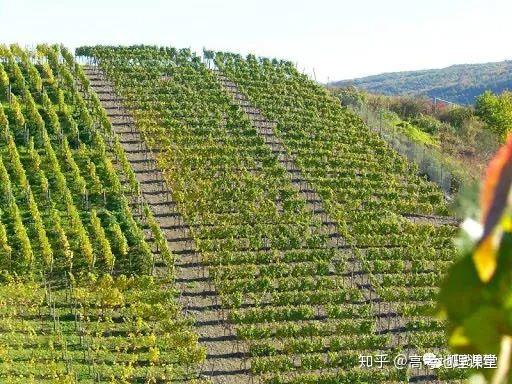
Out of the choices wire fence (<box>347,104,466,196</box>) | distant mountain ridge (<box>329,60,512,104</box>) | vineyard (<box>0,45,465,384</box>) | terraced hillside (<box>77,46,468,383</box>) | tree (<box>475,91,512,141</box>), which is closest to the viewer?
vineyard (<box>0,45,465,384</box>)

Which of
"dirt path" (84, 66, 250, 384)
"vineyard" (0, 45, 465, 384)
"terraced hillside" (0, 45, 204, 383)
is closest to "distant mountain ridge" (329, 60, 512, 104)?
"vineyard" (0, 45, 465, 384)

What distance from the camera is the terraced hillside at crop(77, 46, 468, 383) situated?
57.3ft

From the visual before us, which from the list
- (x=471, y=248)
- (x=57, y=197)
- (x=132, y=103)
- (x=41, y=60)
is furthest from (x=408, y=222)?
(x=471, y=248)

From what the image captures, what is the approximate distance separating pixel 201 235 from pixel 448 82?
8640 centimetres

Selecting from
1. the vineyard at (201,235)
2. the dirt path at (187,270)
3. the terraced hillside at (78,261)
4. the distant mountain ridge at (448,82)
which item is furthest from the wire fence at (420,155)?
the distant mountain ridge at (448,82)

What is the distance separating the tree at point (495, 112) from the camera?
40.2 m

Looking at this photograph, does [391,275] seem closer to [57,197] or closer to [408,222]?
[408,222]

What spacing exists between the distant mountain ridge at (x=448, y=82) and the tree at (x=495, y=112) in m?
31.9

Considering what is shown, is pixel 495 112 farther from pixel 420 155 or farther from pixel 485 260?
pixel 485 260

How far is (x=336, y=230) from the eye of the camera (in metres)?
23.7

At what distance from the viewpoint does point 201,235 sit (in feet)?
72.4

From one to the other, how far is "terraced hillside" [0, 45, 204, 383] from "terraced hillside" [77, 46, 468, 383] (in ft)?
4.02

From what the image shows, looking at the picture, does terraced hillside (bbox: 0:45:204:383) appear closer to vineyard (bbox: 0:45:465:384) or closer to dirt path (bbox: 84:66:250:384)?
vineyard (bbox: 0:45:465:384)

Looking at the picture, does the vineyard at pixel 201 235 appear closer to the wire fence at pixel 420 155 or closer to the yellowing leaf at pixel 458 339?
the wire fence at pixel 420 155
